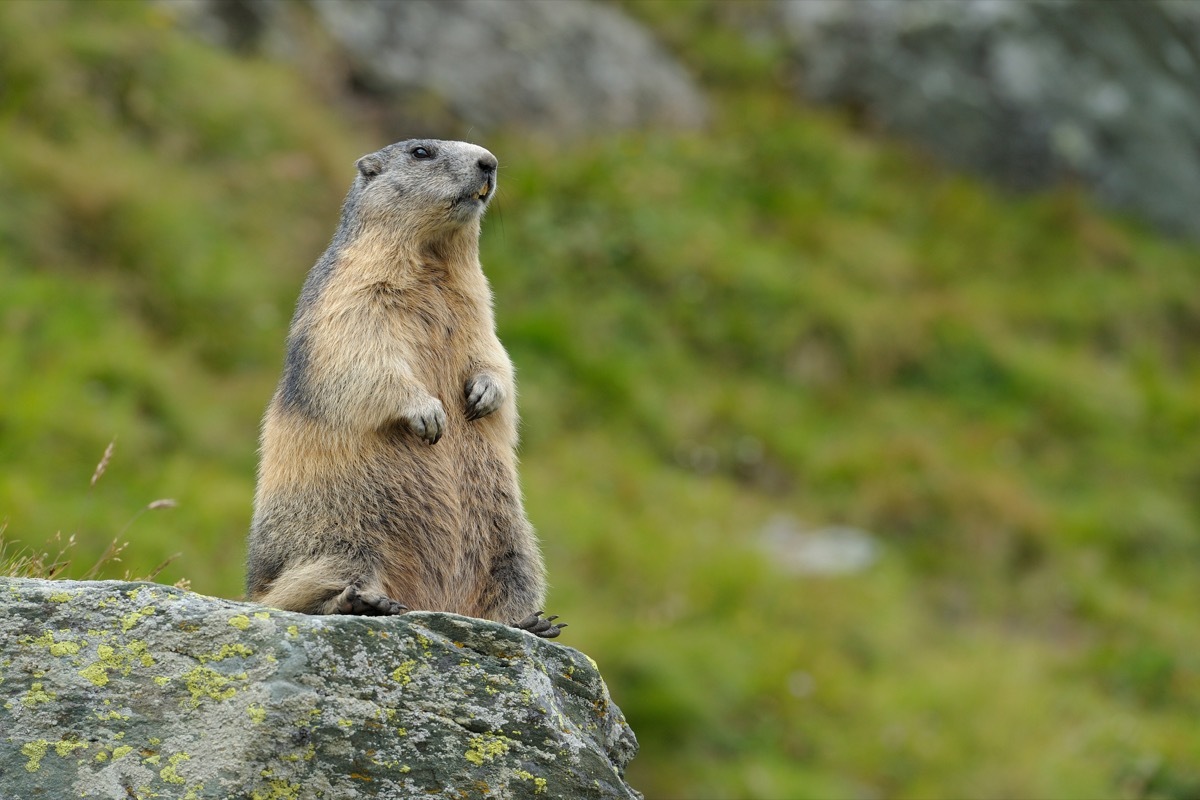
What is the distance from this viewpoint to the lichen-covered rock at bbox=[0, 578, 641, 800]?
12.6 ft

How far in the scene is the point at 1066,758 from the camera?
10820 mm

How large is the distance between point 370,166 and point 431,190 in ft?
1.61

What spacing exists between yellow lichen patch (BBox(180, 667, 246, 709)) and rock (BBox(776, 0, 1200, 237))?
1509 cm

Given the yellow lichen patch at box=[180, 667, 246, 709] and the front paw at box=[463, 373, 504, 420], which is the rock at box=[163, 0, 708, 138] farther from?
the yellow lichen patch at box=[180, 667, 246, 709]

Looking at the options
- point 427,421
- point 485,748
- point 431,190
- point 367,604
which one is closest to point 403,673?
point 485,748

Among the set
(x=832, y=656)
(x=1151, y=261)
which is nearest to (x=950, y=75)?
(x=1151, y=261)

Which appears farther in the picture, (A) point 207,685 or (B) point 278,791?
(A) point 207,685

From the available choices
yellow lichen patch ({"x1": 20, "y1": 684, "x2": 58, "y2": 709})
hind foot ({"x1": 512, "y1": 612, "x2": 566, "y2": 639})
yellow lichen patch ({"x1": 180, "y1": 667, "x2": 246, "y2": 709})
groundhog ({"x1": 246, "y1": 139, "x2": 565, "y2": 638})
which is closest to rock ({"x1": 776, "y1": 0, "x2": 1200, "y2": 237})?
groundhog ({"x1": 246, "y1": 139, "x2": 565, "y2": 638})

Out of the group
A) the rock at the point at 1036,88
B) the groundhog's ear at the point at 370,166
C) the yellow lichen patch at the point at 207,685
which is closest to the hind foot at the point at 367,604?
the yellow lichen patch at the point at 207,685

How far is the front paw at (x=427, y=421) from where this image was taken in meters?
5.10

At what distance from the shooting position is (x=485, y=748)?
13.5ft

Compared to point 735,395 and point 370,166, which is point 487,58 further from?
point 370,166

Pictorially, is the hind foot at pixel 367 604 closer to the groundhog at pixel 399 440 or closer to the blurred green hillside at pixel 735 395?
the groundhog at pixel 399 440

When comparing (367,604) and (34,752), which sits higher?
(367,604)
